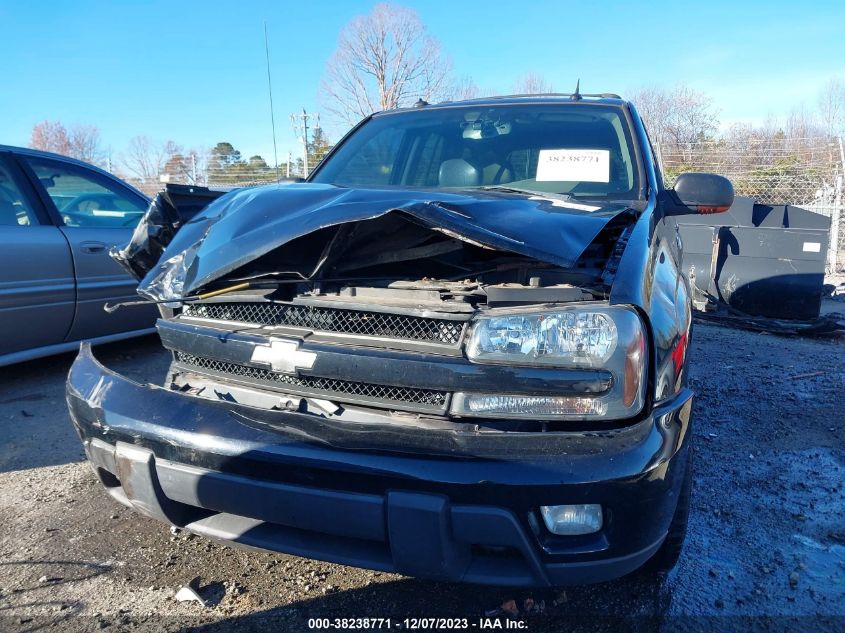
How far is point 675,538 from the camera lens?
2049mm

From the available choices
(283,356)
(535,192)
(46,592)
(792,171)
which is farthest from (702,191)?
(792,171)

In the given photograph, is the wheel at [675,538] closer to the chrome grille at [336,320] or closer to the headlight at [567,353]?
the headlight at [567,353]

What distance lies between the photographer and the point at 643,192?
2.57 metres

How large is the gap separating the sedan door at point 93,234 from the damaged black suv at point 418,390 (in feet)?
8.10

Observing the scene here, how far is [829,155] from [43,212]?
44.7 feet

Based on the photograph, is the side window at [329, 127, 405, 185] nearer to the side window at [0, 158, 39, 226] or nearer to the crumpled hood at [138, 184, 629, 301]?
the crumpled hood at [138, 184, 629, 301]

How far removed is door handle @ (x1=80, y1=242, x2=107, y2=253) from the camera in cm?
441

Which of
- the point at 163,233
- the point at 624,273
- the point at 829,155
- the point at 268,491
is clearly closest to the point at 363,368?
the point at 268,491

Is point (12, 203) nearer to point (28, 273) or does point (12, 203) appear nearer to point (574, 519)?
point (28, 273)

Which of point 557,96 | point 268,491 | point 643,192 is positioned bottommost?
point 268,491

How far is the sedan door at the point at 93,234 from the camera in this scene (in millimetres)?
4363

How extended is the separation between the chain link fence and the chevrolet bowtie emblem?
11050 mm

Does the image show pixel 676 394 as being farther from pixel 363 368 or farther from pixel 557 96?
pixel 557 96

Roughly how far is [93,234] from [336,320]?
11.4 ft
